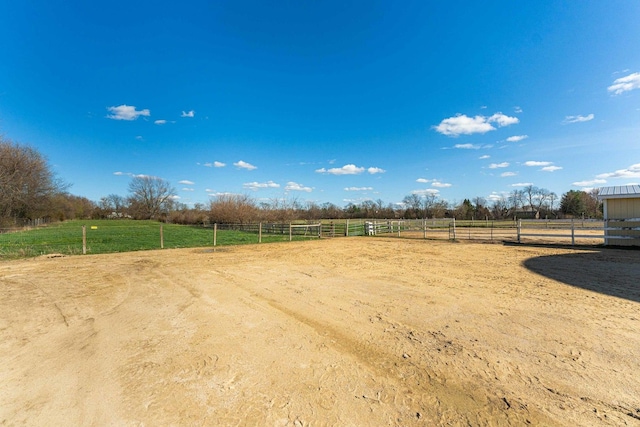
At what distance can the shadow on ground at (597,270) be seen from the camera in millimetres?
5812

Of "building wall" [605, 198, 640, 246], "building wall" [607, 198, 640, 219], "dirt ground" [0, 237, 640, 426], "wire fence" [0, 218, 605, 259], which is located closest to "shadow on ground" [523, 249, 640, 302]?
"dirt ground" [0, 237, 640, 426]

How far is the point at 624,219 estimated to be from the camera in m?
11.8

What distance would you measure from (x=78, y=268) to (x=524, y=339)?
11143 millimetres

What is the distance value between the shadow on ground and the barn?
A: 1260 mm

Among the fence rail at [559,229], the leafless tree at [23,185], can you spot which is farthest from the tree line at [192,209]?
the fence rail at [559,229]

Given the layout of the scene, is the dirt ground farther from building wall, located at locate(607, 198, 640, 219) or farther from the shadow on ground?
building wall, located at locate(607, 198, 640, 219)

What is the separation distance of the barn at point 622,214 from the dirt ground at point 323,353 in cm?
760

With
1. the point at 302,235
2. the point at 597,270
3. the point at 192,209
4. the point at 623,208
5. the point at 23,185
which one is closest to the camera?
the point at 597,270

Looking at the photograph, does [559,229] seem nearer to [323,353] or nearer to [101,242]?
[323,353]

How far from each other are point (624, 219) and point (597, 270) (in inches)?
271

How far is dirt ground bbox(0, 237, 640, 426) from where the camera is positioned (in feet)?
7.48

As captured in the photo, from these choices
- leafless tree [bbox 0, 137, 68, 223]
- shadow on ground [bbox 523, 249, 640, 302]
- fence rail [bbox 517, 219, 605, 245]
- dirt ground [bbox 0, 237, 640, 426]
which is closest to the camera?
dirt ground [bbox 0, 237, 640, 426]

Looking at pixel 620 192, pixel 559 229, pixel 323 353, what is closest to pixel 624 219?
pixel 620 192

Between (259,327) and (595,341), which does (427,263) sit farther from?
(259,327)
